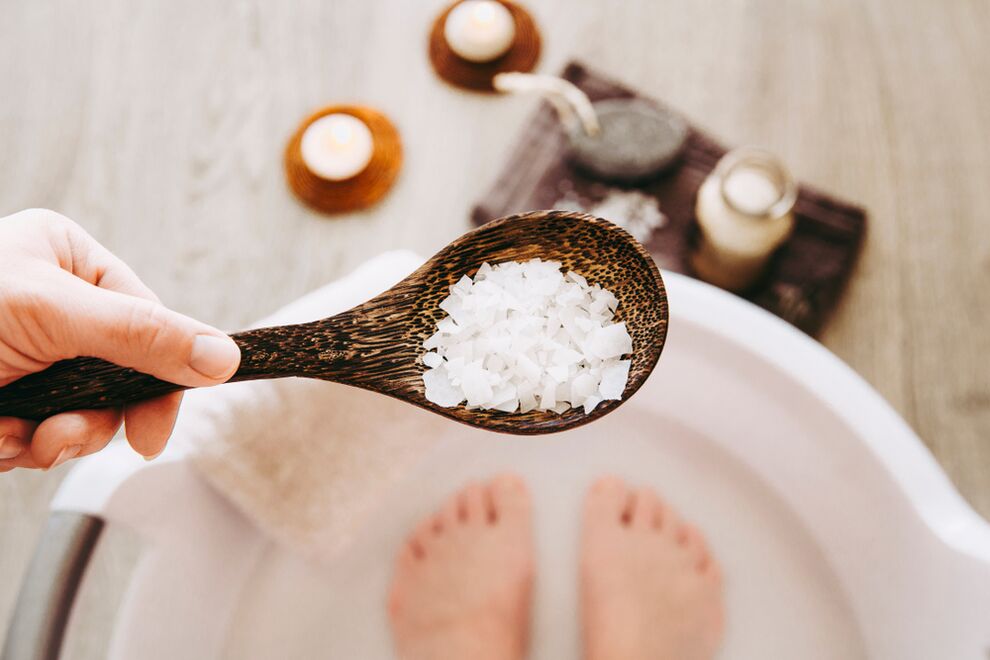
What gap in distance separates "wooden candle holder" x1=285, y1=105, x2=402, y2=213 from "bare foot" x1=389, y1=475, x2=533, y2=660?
43 centimetres

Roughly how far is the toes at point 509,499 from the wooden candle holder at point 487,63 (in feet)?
1.80

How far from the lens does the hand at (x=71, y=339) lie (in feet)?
1.79

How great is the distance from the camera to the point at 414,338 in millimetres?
620

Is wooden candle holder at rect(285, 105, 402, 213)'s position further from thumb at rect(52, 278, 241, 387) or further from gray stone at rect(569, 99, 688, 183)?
thumb at rect(52, 278, 241, 387)

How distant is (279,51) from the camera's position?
113 centimetres

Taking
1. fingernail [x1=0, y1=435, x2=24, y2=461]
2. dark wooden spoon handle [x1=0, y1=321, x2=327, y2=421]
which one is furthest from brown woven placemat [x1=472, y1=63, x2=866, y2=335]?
fingernail [x1=0, y1=435, x2=24, y2=461]

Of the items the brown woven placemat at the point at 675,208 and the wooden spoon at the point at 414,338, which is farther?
the brown woven placemat at the point at 675,208

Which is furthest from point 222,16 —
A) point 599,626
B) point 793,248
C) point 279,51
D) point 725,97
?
point 599,626

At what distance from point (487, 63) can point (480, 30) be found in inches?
2.5

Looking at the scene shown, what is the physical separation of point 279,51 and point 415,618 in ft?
2.70

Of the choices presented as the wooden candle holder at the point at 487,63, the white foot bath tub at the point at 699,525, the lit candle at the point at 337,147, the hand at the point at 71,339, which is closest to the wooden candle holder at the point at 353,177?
the lit candle at the point at 337,147

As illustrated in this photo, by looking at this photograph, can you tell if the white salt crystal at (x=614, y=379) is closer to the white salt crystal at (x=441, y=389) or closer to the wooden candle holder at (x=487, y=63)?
the white salt crystal at (x=441, y=389)

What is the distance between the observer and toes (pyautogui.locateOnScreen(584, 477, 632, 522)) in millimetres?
988

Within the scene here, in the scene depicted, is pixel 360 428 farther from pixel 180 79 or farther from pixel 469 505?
pixel 180 79
